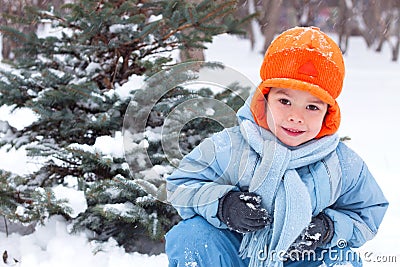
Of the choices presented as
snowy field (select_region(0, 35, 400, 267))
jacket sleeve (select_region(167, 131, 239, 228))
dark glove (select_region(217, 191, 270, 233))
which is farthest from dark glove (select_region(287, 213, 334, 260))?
snowy field (select_region(0, 35, 400, 267))

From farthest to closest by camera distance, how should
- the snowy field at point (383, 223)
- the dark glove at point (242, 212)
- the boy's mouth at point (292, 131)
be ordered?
the snowy field at point (383, 223), the boy's mouth at point (292, 131), the dark glove at point (242, 212)

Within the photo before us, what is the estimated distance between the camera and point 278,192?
2023 millimetres

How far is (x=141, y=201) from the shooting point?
278 centimetres

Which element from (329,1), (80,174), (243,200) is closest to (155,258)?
(80,174)

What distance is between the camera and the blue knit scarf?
77.5 inches

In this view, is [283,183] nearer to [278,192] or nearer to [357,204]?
[278,192]

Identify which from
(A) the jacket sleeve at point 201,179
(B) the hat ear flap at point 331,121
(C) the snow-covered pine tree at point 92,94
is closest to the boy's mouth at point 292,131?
(B) the hat ear flap at point 331,121

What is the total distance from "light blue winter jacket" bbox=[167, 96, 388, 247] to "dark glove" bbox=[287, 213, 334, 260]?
3 cm

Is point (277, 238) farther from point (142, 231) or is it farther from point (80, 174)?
point (80, 174)

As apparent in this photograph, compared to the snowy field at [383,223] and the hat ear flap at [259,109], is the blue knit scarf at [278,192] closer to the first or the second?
the hat ear flap at [259,109]

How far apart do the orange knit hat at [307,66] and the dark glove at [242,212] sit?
1.23ft

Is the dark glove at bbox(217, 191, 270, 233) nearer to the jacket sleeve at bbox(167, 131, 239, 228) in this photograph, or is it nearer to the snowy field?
the jacket sleeve at bbox(167, 131, 239, 228)

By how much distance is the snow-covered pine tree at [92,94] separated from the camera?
288cm

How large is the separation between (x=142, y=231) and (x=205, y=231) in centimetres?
113
